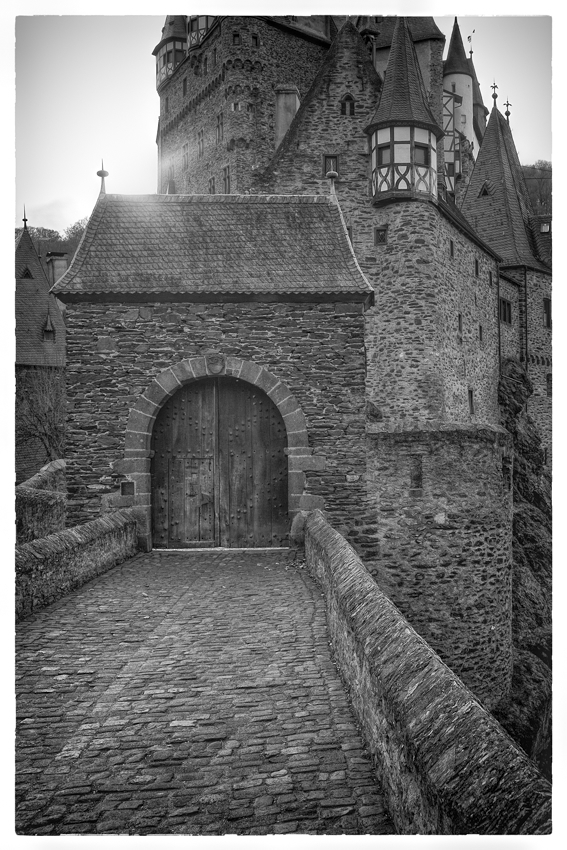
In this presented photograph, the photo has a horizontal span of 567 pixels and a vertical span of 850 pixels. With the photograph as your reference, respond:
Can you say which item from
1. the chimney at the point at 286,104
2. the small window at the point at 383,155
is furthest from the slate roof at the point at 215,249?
the chimney at the point at 286,104

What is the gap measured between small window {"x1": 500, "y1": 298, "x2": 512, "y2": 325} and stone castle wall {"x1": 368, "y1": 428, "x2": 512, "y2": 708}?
2130 centimetres

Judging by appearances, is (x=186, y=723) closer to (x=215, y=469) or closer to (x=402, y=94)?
(x=215, y=469)

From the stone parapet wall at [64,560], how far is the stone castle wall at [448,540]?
4.00 meters

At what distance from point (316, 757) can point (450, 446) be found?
867 centimetres

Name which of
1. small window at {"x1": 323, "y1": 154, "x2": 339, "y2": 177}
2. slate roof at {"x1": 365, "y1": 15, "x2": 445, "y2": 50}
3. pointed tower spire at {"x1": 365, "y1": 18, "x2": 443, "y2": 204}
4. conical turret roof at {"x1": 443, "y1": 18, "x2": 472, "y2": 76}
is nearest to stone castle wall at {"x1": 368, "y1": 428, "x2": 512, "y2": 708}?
pointed tower spire at {"x1": 365, "y1": 18, "x2": 443, "y2": 204}

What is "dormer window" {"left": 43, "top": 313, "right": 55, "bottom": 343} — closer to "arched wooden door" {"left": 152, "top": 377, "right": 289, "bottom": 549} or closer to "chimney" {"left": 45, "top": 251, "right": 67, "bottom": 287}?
"chimney" {"left": 45, "top": 251, "right": 67, "bottom": 287}

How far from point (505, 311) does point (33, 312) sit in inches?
1063

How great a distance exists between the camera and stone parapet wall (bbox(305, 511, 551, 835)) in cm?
266

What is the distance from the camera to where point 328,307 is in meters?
10.7

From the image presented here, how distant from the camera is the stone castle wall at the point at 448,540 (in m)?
11.9

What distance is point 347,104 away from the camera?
25.8 m

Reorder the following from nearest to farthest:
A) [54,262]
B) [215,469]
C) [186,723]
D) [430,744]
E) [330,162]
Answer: [430,744] < [186,723] < [215,469] < [54,262] < [330,162]

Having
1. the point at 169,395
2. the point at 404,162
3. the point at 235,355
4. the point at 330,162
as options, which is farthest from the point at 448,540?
the point at 330,162

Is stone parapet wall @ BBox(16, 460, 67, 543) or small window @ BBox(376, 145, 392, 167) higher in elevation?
small window @ BBox(376, 145, 392, 167)
